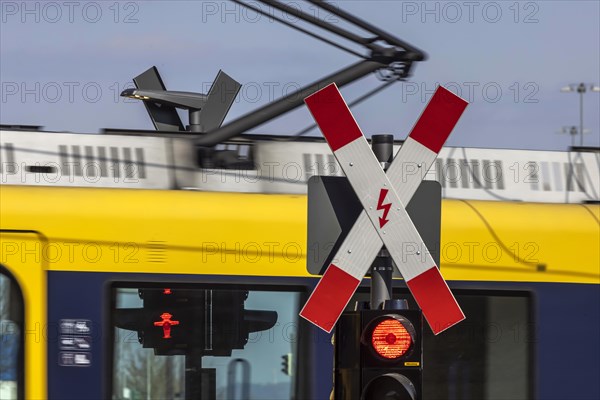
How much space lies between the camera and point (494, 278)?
706 centimetres

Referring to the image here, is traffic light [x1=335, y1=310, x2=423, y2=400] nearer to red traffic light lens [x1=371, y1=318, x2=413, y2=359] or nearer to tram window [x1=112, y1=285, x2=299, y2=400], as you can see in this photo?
red traffic light lens [x1=371, y1=318, x2=413, y2=359]

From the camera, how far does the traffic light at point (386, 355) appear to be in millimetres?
4785

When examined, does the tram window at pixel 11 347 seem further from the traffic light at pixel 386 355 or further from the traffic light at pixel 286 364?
the traffic light at pixel 386 355

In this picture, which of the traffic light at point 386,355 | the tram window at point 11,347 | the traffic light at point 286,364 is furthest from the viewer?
the traffic light at point 286,364

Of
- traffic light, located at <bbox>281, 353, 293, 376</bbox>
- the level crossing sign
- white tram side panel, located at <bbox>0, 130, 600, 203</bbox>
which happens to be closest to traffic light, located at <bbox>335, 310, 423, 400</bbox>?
the level crossing sign

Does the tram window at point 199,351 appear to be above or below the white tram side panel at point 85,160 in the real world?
below

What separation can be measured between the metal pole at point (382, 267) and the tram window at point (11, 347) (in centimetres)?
268

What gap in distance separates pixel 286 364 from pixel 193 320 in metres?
0.64

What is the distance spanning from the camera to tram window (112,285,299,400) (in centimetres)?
672

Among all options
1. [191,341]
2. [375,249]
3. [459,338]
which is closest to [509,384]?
[459,338]

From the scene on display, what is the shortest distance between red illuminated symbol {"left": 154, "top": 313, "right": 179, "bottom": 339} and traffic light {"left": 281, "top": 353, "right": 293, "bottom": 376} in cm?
70

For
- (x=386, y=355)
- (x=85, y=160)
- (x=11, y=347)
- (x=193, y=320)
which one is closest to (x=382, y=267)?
(x=386, y=355)

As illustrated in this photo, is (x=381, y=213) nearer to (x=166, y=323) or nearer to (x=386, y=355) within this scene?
(x=386, y=355)

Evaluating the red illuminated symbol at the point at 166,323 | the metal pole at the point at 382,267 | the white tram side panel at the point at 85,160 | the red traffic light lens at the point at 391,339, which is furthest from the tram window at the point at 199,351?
the red traffic light lens at the point at 391,339
